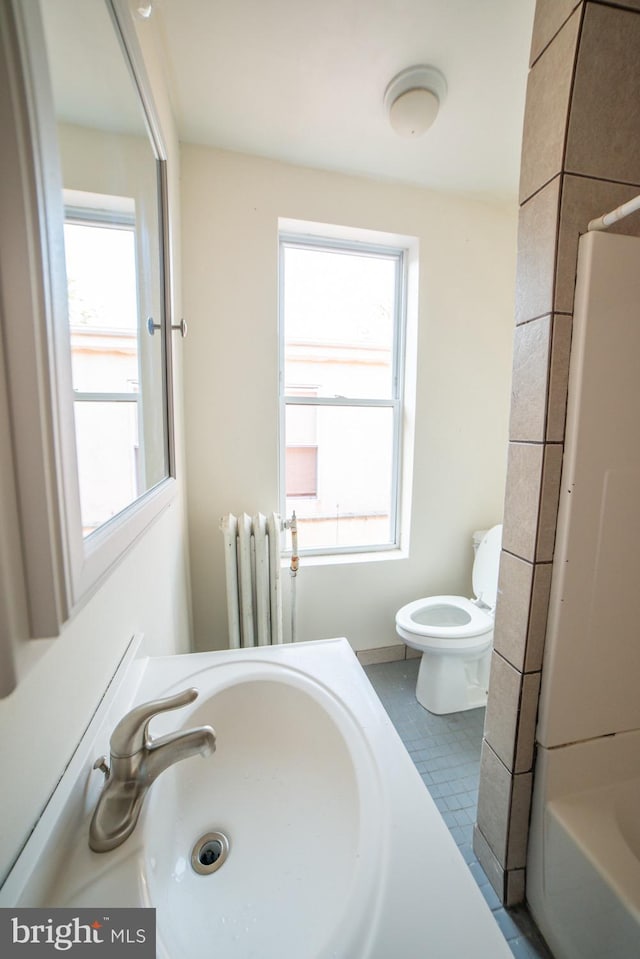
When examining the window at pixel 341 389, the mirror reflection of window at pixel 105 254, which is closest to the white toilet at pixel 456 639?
the window at pixel 341 389

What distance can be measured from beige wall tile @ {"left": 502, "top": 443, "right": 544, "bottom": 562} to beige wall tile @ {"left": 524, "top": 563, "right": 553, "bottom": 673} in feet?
0.16

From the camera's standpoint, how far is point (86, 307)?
53 centimetres

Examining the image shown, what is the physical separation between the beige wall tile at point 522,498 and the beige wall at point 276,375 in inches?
38.9

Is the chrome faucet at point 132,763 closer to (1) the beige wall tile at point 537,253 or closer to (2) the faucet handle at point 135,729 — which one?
(2) the faucet handle at point 135,729

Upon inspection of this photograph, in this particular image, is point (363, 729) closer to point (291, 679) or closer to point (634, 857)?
point (291, 679)

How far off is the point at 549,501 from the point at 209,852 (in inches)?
39.7

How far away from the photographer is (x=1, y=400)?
11.2 inches

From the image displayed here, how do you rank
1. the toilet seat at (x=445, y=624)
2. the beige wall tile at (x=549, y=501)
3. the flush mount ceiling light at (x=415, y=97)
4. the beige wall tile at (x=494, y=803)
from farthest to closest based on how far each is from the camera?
1. the toilet seat at (x=445, y=624)
2. the flush mount ceiling light at (x=415, y=97)
3. the beige wall tile at (x=494, y=803)
4. the beige wall tile at (x=549, y=501)

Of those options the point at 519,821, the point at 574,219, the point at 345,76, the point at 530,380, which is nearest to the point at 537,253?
the point at 574,219

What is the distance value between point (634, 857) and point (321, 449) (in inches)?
66.3

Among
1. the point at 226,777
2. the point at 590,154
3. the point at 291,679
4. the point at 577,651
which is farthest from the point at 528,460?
the point at 226,777

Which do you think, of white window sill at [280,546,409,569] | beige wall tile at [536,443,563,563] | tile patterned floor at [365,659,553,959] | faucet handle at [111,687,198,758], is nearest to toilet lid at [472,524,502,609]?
white window sill at [280,546,409,569]

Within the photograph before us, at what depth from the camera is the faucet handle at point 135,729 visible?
523mm

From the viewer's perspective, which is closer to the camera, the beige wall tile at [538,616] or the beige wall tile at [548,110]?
the beige wall tile at [548,110]
